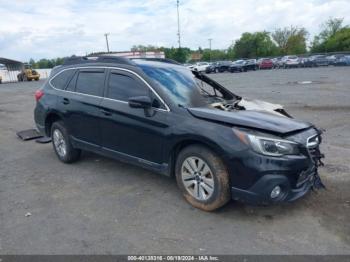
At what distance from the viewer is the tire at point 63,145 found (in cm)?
602

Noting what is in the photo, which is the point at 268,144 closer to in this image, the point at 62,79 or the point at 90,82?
the point at 90,82

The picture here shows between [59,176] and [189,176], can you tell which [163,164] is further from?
[59,176]

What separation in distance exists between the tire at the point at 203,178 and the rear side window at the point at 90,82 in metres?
1.90

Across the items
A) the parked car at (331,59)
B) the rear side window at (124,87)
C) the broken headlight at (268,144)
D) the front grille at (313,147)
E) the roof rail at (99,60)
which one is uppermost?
the roof rail at (99,60)

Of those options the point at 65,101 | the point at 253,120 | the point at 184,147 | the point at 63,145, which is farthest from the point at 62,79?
the point at 253,120

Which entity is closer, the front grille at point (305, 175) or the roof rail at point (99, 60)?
the front grille at point (305, 175)

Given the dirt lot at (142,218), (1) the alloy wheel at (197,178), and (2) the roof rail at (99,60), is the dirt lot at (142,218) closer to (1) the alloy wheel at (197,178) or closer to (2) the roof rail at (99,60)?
(1) the alloy wheel at (197,178)

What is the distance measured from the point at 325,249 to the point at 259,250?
0.61 metres

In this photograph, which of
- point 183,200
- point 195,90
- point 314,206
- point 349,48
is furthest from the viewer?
→ point 349,48

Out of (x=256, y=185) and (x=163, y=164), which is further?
(x=163, y=164)

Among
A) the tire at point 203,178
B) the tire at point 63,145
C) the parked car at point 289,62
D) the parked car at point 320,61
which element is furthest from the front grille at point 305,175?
the parked car at point 289,62

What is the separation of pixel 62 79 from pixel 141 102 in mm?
2482

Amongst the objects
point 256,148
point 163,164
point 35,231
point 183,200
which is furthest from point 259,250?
point 35,231

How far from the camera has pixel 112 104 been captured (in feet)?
16.5
